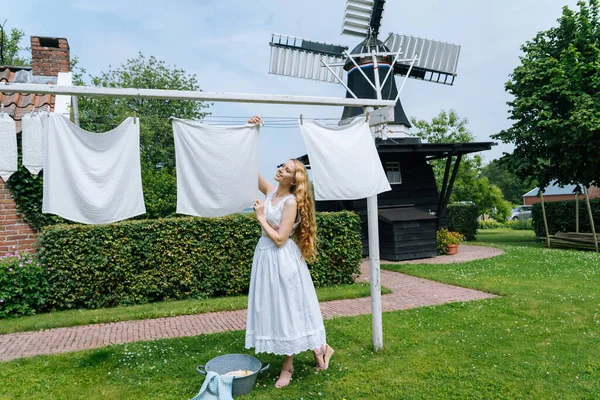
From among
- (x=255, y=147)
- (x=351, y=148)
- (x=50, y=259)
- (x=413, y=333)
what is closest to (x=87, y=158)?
(x=255, y=147)

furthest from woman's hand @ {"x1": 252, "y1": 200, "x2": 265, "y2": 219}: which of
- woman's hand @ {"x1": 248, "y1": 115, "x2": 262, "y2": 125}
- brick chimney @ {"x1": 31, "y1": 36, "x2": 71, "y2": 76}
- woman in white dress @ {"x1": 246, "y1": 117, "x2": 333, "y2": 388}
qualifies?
brick chimney @ {"x1": 31, "y1": 36, "x2": 71, "y2": 76}

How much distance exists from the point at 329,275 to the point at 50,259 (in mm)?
4922

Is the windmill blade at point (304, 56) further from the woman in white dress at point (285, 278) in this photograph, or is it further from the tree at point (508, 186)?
the tree at point (508, 186)

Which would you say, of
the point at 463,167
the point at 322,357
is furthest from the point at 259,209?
the point at 463,167

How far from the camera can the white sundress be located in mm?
3486

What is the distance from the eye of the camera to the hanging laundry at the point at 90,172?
3709 mm

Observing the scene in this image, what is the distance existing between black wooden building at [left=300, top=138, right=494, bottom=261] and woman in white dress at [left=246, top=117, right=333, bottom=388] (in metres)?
7.57

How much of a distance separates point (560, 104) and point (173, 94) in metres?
15.3

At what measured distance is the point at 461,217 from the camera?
18469 millimetres

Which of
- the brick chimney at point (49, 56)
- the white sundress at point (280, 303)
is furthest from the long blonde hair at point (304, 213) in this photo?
the brick chimney at point (49, 56)

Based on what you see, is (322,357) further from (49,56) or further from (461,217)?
(461,217)

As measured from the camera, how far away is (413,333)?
16.5 feet

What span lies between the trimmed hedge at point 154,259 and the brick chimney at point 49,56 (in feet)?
15.9

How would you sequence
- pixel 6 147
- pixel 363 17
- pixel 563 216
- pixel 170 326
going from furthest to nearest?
pixel 363 17 → pixel 563 216 → pixel 170 326 → pixel 6 147
